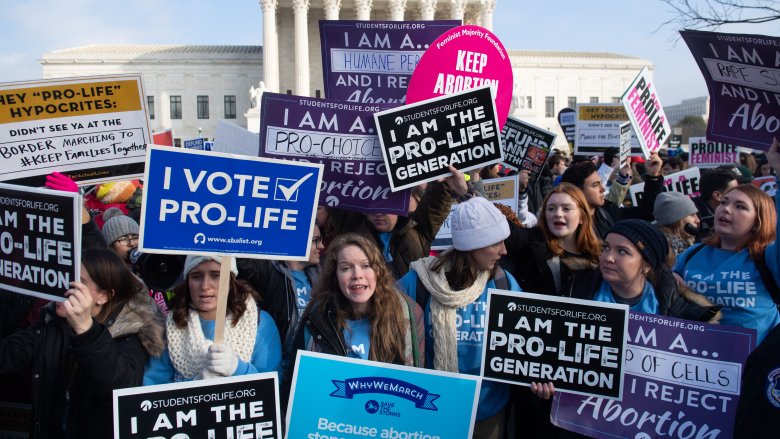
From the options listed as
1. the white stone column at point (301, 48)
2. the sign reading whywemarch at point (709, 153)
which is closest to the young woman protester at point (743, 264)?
the sign reading whywemarch at point (709, 153)

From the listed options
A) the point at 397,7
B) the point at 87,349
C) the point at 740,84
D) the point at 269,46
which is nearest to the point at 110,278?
the point at 87,349

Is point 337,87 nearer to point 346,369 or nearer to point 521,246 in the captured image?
point 521,246

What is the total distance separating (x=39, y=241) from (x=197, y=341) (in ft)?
2.56

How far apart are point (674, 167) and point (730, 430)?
748 centimetres

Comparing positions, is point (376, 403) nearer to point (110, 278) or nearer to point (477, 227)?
point (477, 227)

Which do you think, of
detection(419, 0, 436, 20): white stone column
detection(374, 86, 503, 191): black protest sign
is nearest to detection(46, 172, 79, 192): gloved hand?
detection(374, 86, 503, 191): black protest sign

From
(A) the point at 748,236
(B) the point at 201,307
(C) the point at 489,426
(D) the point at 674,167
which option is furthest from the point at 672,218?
(D) the point at 674,167

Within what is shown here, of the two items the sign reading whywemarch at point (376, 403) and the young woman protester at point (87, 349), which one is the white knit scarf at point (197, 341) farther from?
the sign reading whywemarch at point (376, 403)

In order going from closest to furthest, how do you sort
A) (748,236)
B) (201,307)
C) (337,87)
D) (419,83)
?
(201,307), (748,236), (419,83), (337,87)

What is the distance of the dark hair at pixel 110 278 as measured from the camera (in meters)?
2.96

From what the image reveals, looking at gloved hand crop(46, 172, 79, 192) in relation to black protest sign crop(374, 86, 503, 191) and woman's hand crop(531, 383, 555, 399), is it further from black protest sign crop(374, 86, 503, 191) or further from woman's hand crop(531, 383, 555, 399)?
→ woman's hand crop(531, 383, 555, 399)

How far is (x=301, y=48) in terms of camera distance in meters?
53.8

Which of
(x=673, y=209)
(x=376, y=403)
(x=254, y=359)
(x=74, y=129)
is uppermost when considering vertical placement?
(x=74, y=129)

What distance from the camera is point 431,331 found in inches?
126
